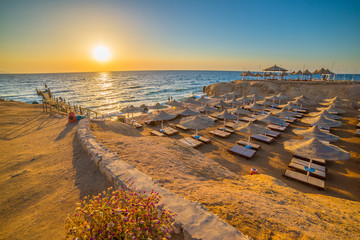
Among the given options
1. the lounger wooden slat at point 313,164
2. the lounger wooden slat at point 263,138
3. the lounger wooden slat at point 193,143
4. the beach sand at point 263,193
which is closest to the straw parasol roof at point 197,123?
the lounger wooden slat at point 193,143

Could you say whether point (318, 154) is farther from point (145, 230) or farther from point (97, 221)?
point (97, 221)

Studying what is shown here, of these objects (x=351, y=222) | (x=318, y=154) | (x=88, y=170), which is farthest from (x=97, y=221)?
(x=318, y=154)

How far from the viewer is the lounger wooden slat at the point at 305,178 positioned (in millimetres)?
7414

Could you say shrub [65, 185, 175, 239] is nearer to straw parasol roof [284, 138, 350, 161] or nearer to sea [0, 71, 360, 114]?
straw parasol roof [284, 138, 350, 161]

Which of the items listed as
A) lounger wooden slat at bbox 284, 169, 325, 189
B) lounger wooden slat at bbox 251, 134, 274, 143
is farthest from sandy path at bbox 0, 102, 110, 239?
lounger wooden slat at bbox 251, 134, 274, 143

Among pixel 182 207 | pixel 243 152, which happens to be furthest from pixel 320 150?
pixel 182 207

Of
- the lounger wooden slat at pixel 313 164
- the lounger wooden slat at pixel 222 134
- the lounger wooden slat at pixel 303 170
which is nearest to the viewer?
the lounger wooden slat at pixel 303 170

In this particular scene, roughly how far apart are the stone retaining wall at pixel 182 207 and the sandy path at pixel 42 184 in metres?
0.41

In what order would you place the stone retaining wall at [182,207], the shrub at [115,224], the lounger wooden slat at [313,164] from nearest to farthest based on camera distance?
the shrub at [115,224], the stone retaining wall at [182,207], the lounger wooden slat at [313,164]

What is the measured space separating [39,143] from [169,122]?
12.5 meters

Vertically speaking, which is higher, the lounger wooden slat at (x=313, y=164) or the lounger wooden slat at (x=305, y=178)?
the lounger wooden slat at (x=313, y=164)

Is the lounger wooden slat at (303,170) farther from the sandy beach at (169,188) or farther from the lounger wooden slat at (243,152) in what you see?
the lounger wooden slat at (243,152)

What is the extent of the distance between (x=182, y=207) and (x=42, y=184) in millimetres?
4387

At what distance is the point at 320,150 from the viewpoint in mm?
6949
